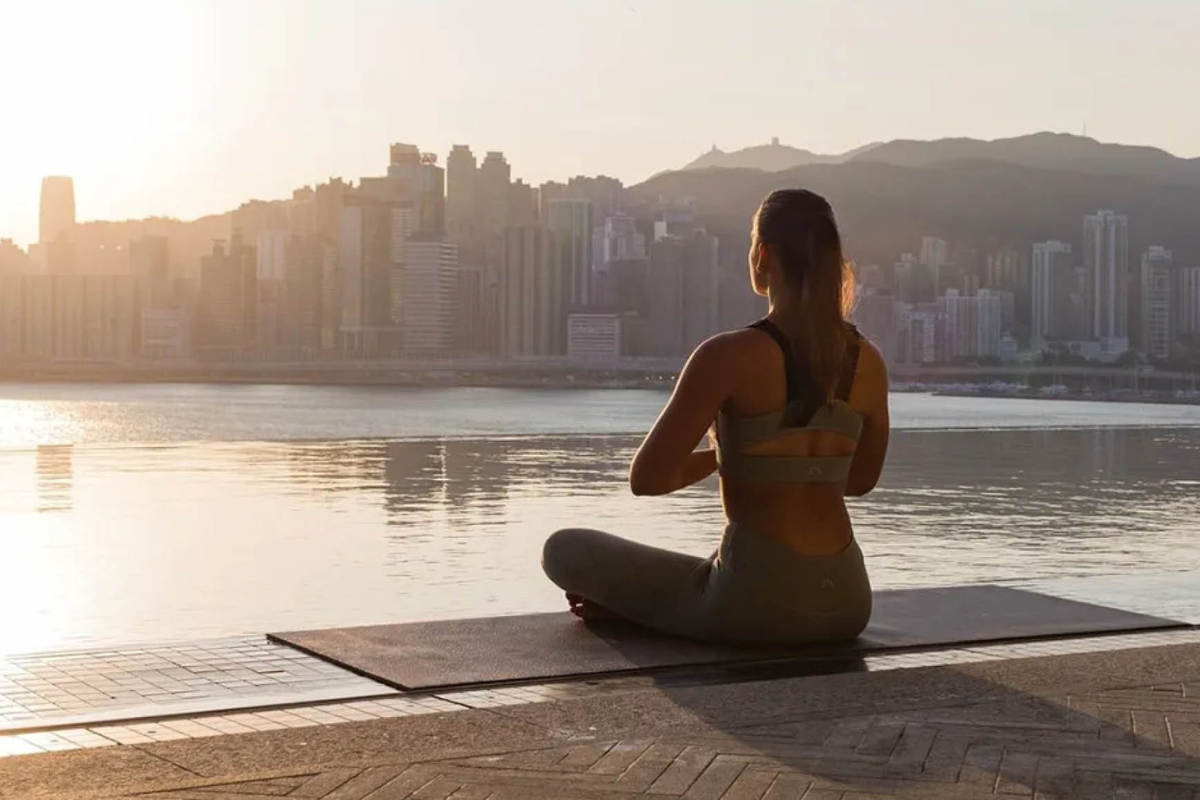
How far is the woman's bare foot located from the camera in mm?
5227

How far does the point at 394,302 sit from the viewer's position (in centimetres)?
16088

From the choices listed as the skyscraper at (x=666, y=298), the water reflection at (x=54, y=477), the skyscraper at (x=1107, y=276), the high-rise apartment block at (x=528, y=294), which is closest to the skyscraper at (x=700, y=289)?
the skyscraper at (x=666, y=298)

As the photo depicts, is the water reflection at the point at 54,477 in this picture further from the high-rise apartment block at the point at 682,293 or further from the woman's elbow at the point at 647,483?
the high-rise apartment block at the point at 682,293

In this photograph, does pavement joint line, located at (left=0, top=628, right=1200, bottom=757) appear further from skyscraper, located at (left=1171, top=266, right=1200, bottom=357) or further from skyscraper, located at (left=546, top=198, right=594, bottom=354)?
skyscraper, located at (left=1171, top=266, right=1200, bottom=357)

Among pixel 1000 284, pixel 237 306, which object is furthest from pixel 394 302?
pixel 1000 284

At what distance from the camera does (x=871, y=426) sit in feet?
15.6

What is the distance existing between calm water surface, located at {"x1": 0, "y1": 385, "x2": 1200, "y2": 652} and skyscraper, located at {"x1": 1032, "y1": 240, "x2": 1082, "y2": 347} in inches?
5452

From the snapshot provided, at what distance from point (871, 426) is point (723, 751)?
1.56 meters

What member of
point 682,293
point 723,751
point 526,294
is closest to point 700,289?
point 682,293

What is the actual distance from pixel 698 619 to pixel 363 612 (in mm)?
2068

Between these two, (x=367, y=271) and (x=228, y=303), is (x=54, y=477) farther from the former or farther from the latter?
(x=367, y=271)

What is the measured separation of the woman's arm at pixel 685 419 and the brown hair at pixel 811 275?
0.22 meters

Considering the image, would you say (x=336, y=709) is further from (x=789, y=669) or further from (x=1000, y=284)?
(x=1000, y=284)

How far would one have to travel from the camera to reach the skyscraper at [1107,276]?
152 meters
